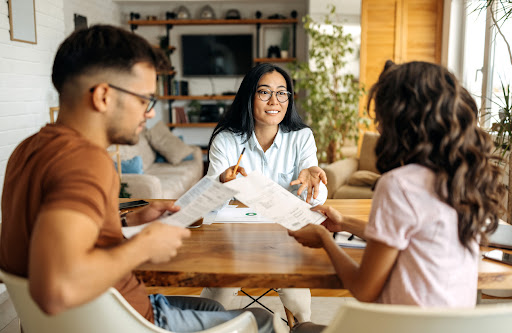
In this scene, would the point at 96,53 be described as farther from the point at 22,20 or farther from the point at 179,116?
the point at 179,116

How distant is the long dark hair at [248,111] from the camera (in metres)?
2.17

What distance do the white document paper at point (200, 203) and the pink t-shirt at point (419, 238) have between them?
41 cm

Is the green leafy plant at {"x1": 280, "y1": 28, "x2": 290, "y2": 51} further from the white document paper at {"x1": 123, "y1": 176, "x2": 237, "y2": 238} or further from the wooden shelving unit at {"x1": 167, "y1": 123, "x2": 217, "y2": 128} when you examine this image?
the white document paper at {"x1": 123, "y1": 176, "x2": 237, "y2": 238}

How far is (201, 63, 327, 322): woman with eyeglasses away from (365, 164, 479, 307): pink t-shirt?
1108 millimetres

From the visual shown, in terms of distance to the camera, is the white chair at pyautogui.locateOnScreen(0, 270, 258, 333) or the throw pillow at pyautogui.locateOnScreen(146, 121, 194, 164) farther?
the throw pillow at pyautogui.locateOnScreen(146, 121, 194, 164)

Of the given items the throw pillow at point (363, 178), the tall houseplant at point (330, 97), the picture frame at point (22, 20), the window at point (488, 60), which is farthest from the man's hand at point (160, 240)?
the tall houseplant at point (330, 97)

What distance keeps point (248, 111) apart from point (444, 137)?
4.36 feet

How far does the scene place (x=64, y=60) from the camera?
101 centimetres

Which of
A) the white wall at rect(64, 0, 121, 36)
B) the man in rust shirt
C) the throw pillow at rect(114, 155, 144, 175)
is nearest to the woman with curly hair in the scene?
the man in rust shirt

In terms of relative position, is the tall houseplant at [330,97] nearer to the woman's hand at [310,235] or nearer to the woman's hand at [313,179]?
the woman's hand at [313,179]

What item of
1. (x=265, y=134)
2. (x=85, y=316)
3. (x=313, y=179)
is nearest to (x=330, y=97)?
(x=265, y=134)

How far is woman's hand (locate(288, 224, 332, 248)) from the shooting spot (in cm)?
126

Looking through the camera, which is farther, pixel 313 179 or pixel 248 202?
pixel 313 179

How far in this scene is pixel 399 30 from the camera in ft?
17.9
